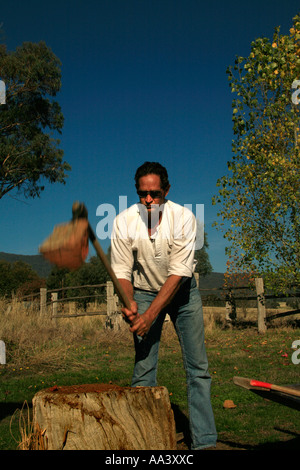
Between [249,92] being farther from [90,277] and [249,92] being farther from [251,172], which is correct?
[90,277]

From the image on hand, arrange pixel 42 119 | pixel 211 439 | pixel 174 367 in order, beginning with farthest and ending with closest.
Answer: pixel 42 119
pixel 174 367
pixel 211 439

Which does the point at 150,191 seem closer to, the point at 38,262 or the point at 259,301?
the point at 38,262

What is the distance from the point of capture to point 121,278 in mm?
3256

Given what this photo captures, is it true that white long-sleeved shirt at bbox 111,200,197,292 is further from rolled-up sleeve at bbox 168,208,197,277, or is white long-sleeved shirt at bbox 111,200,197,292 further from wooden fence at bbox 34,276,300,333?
wooden fence at bbox 34,276,300,333

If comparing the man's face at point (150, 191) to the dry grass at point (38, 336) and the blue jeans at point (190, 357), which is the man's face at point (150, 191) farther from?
the dry grass at point (38, 336)

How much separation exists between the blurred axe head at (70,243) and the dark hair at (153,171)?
906mm

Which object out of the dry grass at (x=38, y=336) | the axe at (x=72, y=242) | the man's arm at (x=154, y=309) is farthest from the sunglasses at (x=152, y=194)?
the dry grass at (x=38, y=336)

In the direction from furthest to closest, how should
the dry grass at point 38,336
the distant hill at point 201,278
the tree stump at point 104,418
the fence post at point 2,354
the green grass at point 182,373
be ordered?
the distant hill at point 201,278 → the dry grass at point 38,336 → the fence post at point 2,354 → the green grass at point 182,373 → the tree stump at point 104,418

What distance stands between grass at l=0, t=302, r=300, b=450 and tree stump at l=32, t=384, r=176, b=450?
1.71ft

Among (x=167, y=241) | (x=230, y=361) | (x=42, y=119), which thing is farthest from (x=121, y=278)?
(x=42, y=119)

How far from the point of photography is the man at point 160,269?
10.6ft

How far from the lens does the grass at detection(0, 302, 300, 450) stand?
13.6ft

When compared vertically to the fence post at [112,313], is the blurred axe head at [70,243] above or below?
above
